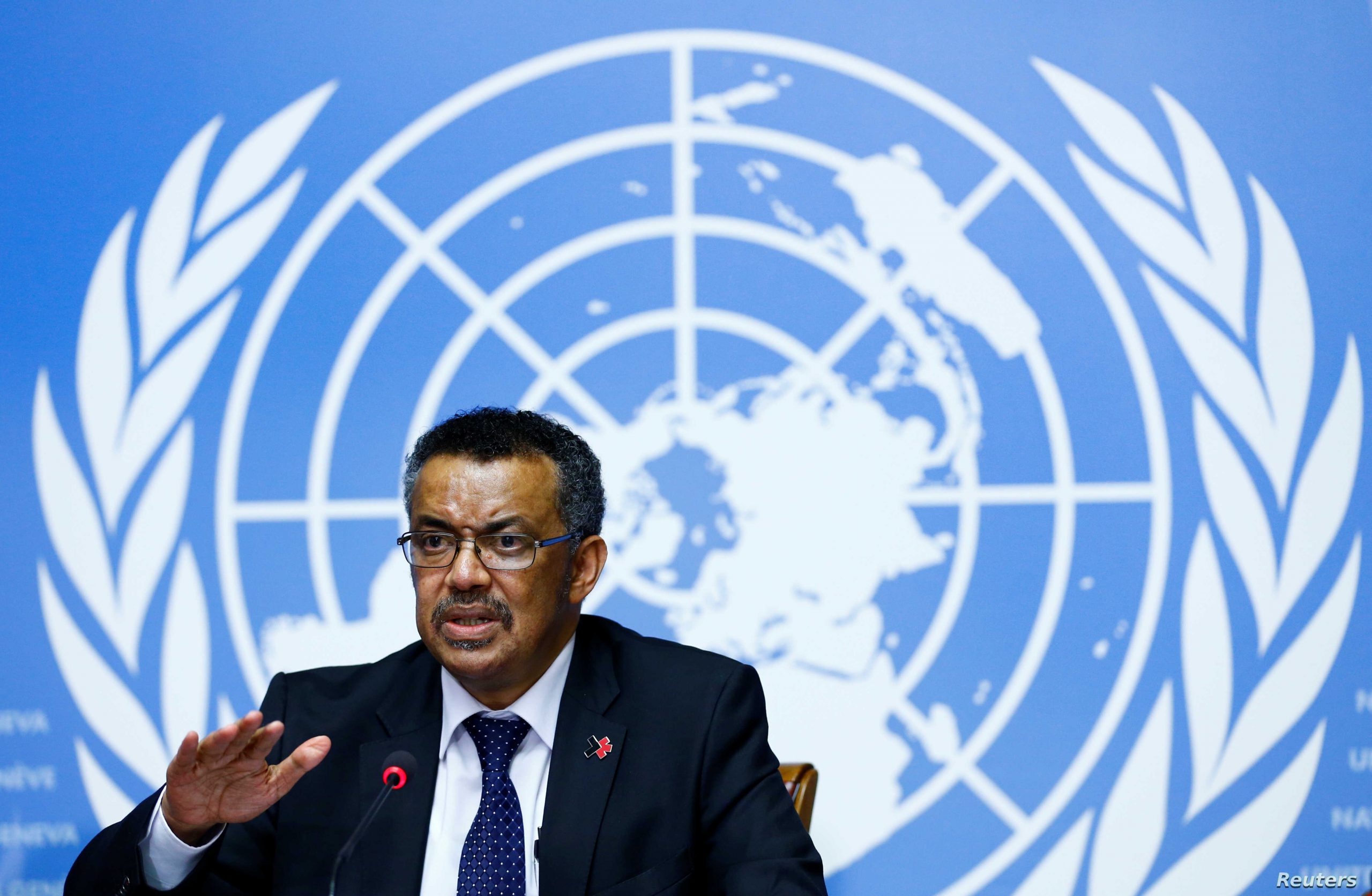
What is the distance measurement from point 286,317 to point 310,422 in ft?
1.09

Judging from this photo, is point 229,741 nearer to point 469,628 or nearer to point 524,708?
point 469,628

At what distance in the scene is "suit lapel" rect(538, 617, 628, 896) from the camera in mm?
2049

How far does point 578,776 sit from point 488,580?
1.39 feet

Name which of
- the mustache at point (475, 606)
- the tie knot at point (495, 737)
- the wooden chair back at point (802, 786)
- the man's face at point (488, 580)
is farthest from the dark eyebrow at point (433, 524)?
the wooden chair back at point (802, 786)

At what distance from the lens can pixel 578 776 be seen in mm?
2139

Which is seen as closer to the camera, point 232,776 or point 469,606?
point 232,776

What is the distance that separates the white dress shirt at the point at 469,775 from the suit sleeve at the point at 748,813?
12.7 inches

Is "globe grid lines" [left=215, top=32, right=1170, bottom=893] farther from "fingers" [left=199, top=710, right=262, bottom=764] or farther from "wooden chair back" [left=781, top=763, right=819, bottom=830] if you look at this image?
"fingers" [left=199, top=710, right=262, bottom=764]

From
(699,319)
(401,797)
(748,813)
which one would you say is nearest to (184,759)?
(401,797)

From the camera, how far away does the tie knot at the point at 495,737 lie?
2164mm

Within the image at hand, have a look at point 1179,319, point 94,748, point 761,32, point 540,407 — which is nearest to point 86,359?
point 94,748

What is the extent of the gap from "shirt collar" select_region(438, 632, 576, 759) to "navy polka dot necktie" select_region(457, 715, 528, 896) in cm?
2

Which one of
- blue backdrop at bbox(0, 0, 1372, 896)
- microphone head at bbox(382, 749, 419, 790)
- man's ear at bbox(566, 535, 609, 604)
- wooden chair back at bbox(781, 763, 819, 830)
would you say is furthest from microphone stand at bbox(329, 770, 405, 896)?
blue backdrop at bbox(0, 0, 1372, 896)

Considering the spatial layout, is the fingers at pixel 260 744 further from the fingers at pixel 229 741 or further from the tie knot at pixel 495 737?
the tie knot at pixel 495 737
